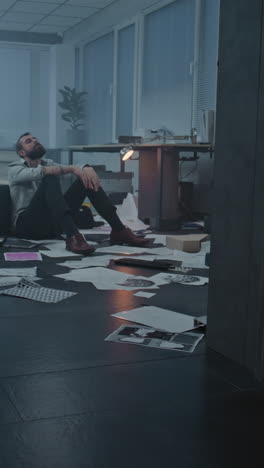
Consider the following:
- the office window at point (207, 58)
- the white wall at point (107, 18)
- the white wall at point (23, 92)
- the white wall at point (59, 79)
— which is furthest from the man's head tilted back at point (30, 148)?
the white wall at point (23, 92)

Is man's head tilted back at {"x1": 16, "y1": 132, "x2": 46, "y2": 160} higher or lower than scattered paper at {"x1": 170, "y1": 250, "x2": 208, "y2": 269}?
higher

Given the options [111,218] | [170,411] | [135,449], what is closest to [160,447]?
[135,449]

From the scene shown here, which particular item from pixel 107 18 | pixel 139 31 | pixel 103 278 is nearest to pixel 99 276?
pixel 103 278

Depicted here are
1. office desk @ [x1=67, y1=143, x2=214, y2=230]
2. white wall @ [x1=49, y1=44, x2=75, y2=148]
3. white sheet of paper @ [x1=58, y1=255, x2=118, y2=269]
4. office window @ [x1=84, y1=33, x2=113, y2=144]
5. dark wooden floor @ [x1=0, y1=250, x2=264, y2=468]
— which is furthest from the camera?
white wall @ [x1=49, y1=44, x2=75, y2=148]

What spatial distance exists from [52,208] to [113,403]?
98.5 inches

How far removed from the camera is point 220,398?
140cm

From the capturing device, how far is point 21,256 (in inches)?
134


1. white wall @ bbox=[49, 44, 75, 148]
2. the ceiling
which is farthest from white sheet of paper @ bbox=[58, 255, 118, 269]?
white wall @ bbox=[49, 44, 75, 148]

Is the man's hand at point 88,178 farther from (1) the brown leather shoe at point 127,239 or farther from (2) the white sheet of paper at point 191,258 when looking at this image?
(2) the white sheet of paper at point 191,258

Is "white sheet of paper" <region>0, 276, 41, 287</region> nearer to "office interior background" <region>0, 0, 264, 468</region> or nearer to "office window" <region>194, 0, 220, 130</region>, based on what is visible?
"office interior background" <region>0, 0, 264, 468</region>

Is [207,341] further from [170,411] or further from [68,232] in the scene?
[68,232]

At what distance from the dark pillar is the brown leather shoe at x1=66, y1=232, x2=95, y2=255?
1.80 m

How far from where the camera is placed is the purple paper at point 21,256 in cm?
334

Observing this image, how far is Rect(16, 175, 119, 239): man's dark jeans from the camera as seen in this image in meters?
3.77
